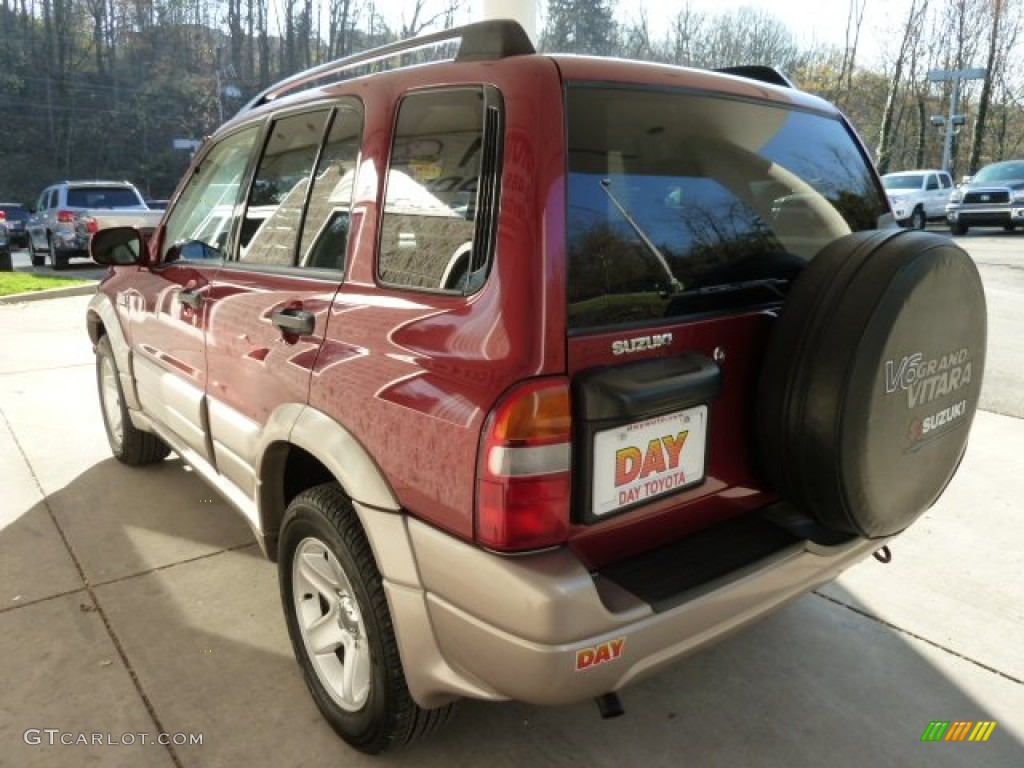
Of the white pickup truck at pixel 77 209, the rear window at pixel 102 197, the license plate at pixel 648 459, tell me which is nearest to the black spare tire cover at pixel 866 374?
the license plate at pixel 648 459

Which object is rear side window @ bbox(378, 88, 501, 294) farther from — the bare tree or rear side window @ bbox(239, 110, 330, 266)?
the bare tree

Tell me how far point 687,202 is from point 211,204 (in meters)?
2.14

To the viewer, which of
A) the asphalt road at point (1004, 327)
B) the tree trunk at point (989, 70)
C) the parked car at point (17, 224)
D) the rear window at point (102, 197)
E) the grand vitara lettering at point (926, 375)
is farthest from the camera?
the tree trunk at point (989, 70)

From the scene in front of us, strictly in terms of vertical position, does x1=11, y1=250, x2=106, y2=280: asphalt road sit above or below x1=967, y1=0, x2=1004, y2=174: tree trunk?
below

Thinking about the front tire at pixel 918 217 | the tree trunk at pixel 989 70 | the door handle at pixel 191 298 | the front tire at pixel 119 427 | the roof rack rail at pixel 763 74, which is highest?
the tree trunk at pixel 989 70

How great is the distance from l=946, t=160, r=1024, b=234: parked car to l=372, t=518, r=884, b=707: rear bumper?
22.6 m

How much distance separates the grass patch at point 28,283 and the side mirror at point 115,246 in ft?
Answer: 30.1

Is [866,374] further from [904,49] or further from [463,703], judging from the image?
[904,49]

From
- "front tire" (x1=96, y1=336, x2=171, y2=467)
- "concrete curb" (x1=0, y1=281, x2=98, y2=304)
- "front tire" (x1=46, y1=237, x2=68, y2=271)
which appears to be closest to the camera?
"front tire" (x1=96, y1=336, x2=171, y2=467)

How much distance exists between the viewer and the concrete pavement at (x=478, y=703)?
2.27 m

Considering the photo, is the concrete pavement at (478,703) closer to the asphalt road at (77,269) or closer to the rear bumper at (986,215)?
the asphalt road at (77,269)

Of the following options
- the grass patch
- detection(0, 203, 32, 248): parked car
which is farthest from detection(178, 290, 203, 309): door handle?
detection(0, 203, 32, 248): parked car

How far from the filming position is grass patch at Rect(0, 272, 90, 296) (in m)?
11.6

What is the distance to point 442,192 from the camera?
1.91 meters
